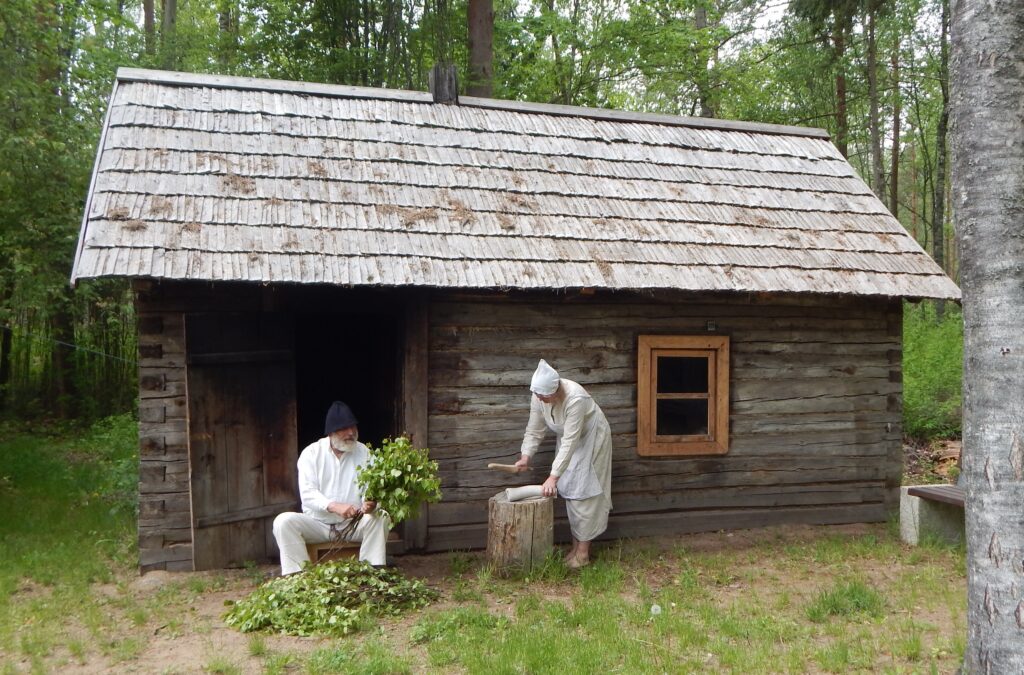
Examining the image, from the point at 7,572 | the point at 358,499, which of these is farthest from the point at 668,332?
the point at 7,572

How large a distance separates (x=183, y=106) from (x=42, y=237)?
519 centimetres

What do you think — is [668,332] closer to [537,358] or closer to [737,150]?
[537,358]

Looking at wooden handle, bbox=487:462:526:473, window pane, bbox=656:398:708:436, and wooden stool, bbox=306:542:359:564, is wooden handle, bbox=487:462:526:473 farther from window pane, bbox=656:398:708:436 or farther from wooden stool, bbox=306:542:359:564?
window pane, bbox=656:398:708:436

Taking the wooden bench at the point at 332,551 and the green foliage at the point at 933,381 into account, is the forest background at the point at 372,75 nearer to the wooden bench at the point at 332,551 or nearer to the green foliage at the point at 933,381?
the green foliage at the point at 933,381

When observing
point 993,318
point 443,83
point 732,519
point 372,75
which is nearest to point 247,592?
point 732,519

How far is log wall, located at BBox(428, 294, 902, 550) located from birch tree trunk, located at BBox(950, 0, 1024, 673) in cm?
414

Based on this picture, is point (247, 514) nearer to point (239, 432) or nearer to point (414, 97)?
point (239, 432)

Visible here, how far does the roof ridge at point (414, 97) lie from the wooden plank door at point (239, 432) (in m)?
3.09

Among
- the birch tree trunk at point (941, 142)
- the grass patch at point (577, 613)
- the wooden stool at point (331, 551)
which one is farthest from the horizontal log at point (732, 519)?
the birch tree trunk at point (941, 142)

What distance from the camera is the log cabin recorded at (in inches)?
273

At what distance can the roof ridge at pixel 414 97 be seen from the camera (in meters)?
8.68

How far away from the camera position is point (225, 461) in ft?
22.8

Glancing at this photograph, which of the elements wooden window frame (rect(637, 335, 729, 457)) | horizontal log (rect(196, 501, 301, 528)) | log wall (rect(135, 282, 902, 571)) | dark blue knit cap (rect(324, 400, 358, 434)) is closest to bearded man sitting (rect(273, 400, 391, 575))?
dark blue knit cap (rect(324, 400, 358, 434))

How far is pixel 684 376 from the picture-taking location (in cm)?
861
